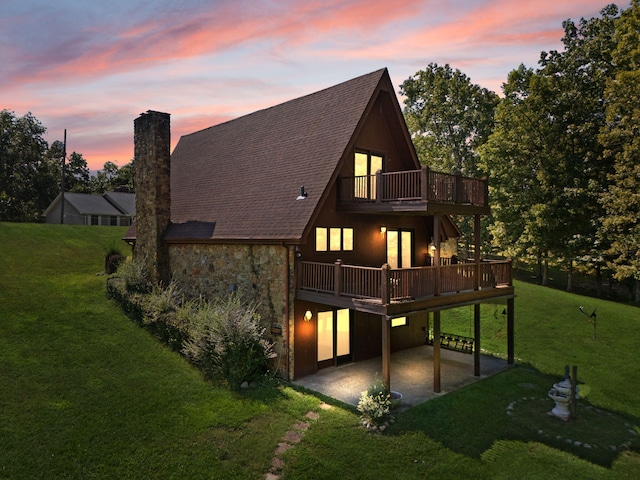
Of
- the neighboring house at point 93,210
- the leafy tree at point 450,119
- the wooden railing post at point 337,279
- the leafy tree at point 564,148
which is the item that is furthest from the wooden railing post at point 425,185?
the neighboring house at point 93,210

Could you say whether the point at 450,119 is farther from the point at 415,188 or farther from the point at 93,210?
the point at 93,210

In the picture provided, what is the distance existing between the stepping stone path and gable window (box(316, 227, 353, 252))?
5503 mm

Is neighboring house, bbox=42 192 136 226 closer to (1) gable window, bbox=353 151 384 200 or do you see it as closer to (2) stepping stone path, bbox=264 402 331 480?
(1) gable window, bbox=353 151 384 200

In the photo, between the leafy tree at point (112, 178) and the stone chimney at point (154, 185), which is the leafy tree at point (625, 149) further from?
the leafy tree at point (112, 178)

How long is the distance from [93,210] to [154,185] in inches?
1216

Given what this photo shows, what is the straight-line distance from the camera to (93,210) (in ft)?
149

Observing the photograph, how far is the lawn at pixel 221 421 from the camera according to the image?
31.2 ft

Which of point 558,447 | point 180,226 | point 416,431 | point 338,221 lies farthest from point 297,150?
point 558,447

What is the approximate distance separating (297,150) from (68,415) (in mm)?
11943

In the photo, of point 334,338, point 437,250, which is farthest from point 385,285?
point 334,338

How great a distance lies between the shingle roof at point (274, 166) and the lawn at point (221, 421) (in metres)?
5.48

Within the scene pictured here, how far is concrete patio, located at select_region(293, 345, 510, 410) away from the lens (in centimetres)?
1333

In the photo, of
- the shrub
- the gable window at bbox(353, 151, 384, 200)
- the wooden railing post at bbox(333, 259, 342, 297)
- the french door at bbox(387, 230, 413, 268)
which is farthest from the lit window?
the french door at bbox(387, 230, 413, 268)

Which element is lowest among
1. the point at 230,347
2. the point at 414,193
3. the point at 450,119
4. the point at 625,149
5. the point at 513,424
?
the point at 513,424
